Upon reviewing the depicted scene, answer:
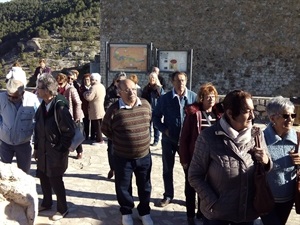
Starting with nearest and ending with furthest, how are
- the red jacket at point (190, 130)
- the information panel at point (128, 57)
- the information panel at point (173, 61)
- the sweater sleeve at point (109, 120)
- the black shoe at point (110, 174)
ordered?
1. the red jacket at point (190, 130)
2. the sweater sleeve at point (109, 120)
3. the black shoe at point (110, 174)
4. the information panel at point (128, 57)
5. the information panel at point (173, 61)

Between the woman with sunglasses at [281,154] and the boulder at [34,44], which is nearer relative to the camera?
the woman with sunglasses at [281,154]

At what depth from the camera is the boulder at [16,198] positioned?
382 centimetres

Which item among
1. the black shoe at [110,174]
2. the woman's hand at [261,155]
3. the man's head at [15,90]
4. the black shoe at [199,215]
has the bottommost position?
the black shoe at [110,174]

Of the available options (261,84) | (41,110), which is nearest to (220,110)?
(41,110)

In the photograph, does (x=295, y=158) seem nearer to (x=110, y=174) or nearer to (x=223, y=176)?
(x=223, y=176)

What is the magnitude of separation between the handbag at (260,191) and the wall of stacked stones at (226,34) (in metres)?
12.0

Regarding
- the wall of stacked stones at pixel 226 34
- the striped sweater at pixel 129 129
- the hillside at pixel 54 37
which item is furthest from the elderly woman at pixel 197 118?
the hillside at pixel 54 37

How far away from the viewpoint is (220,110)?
380 cm

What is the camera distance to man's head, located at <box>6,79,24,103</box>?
4.34m

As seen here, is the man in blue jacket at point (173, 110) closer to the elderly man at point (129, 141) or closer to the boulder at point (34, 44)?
the elderly man at point (129, 141)

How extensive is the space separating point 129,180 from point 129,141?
1.62 ft

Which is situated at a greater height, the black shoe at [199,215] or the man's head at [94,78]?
the man's head at [94,78]

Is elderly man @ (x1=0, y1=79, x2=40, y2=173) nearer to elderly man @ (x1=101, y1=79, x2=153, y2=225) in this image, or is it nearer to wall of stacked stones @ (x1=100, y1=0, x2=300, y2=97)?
elderly man @ (x1=101, y1=79, x2=153, y2=225)

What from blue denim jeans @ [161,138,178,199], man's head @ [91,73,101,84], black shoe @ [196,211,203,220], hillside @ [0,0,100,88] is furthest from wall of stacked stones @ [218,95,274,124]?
hillside @ [0,0,100,88]
